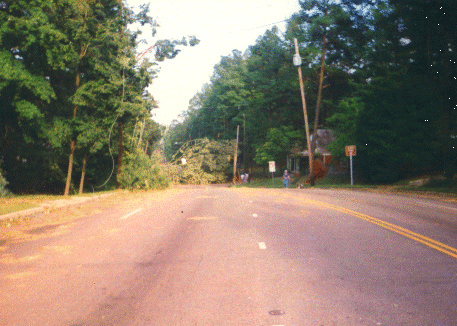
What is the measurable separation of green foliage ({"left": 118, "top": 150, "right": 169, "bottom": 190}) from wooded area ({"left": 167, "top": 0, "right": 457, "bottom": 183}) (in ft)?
54.1

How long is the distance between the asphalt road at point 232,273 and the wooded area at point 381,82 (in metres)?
22.8

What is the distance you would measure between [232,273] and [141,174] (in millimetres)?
23627

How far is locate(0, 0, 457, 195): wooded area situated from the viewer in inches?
933

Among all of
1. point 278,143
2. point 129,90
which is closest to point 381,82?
point 129,90

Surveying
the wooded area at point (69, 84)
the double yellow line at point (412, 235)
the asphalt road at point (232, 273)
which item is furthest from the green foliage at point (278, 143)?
the asphalt road at point (232, 273)

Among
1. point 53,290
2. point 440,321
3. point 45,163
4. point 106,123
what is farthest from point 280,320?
point 45,163

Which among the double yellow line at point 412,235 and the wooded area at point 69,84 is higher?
the wooded area at point 69,84

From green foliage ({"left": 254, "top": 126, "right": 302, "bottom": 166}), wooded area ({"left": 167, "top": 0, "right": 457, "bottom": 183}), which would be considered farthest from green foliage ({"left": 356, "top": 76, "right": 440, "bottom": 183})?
green foliage ({"left": 254, "top": 126, "right": 302, "bottom": 166})

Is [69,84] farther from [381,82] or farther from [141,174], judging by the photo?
[381,82]

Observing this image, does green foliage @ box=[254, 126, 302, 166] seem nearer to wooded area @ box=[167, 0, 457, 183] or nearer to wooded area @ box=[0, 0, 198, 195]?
wooded area @ box=[167, 0, 457, 183]

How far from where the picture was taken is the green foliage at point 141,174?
29.2 metres

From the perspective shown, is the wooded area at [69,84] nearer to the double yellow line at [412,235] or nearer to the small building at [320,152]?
the double yellow line at [412,235]

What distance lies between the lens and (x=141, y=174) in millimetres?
29172

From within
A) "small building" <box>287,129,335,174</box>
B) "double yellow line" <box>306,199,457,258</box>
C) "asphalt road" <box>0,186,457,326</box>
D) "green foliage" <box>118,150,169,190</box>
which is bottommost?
"asphalt road" <box>0,186,457,326</box>
